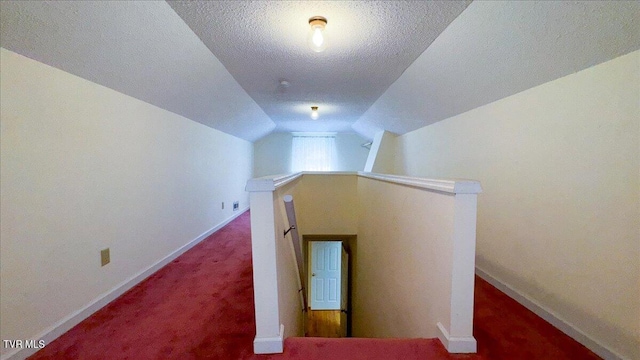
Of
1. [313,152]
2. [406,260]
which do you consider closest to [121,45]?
[406,260]

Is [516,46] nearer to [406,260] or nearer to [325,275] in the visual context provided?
[406,260]

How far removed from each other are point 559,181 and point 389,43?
5.17 feet

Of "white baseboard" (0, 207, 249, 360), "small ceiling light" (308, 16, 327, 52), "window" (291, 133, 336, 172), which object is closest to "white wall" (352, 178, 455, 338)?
"small ceiling light" (308, 16, 327, 52)

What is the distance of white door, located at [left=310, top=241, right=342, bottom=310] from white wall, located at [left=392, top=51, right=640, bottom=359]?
4.45 m

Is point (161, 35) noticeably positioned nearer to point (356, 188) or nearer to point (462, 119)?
point (462, 119)

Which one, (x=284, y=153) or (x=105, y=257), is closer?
(x=105, y=257)

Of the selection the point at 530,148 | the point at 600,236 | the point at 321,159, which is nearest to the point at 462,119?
the point at 530,148

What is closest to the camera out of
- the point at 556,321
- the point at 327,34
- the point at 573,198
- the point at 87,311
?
the point at 573,198

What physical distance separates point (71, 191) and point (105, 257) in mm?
609

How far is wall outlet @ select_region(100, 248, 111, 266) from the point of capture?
2123mm

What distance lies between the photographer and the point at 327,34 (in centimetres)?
210

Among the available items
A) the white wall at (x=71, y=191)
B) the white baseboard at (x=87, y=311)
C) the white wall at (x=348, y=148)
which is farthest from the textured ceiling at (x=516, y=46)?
the white wall at (x=348, y=148)

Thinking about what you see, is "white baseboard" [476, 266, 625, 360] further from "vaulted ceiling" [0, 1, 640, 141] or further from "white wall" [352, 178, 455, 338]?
"vaulted ceiling" [0, 1, 640, 141]

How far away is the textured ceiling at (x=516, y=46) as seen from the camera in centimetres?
137
